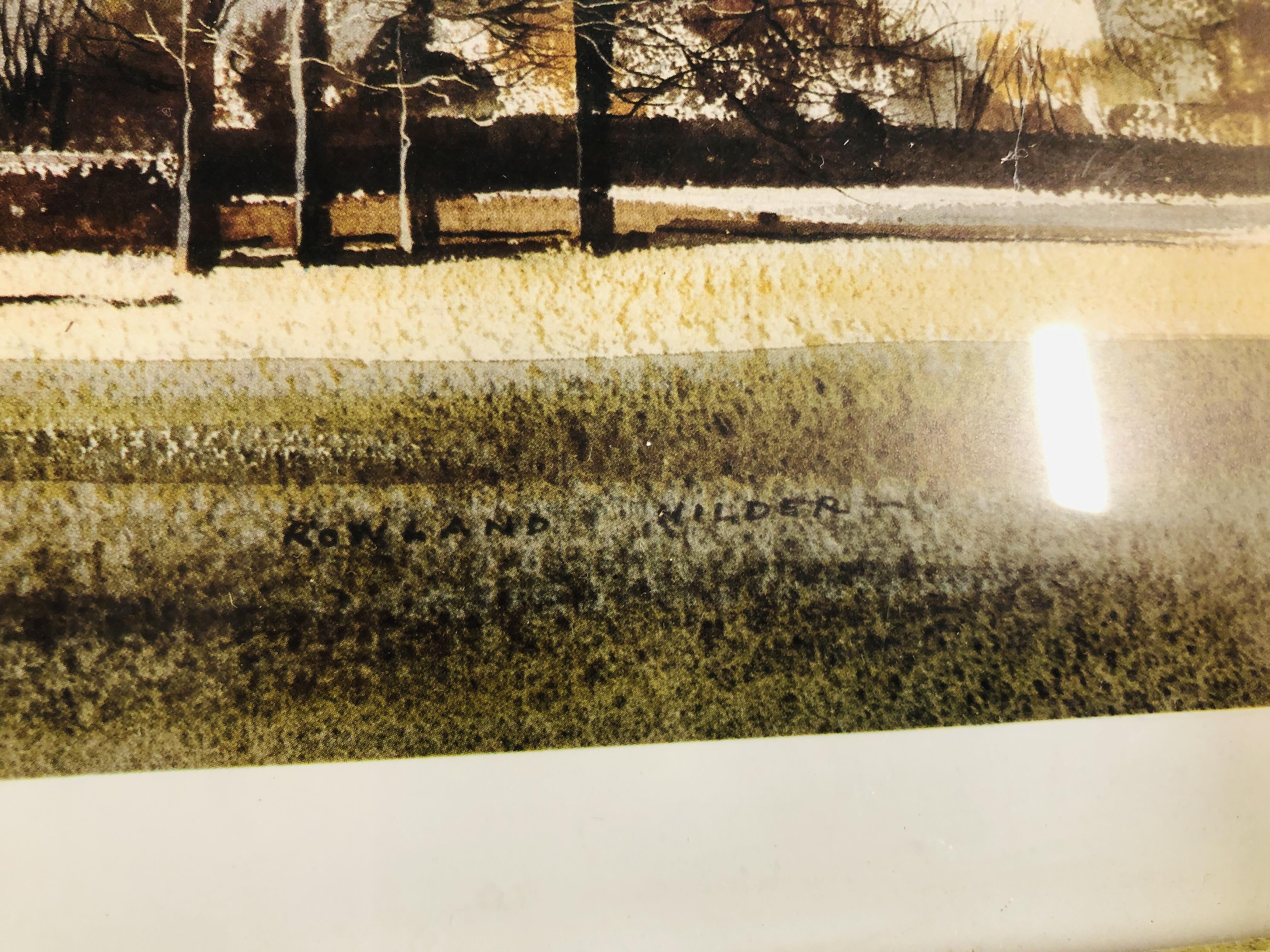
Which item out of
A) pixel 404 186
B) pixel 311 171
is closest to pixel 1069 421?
pixel 404 186

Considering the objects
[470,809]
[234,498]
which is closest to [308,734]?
[470,809]

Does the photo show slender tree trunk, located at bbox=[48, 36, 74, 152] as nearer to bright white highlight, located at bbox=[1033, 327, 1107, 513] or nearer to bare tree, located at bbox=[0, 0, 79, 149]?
bare tree, located at bbox=[0, 0, 79, 149]

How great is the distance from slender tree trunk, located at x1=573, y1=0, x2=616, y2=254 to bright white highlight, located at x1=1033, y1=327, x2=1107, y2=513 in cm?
77

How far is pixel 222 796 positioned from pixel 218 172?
38.7 inches

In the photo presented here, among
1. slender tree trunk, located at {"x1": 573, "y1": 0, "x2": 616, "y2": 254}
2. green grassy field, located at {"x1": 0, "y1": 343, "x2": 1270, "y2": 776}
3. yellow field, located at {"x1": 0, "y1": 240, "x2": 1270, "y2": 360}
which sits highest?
slender tree trunk, located at {"x1": 573, "y1": 0, "x2": 616, "y2": 254}

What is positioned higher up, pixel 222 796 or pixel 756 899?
pixel 222 796

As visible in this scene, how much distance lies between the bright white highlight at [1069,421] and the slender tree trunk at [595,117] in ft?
2.54

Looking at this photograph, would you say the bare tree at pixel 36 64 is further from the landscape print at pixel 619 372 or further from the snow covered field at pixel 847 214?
the snow covered field at pixel 847 214

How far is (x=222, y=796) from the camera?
989 millimetres

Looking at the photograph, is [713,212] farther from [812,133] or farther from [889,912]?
[889,912]

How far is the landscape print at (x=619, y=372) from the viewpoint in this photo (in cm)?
103

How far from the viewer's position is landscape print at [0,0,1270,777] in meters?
1.03

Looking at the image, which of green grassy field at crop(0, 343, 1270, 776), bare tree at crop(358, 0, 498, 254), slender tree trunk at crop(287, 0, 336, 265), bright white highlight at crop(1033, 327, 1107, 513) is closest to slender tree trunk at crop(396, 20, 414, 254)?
bare tree at crop(358, 0, 498, 254)

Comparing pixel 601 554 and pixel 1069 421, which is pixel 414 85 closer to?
pixel 601 554
